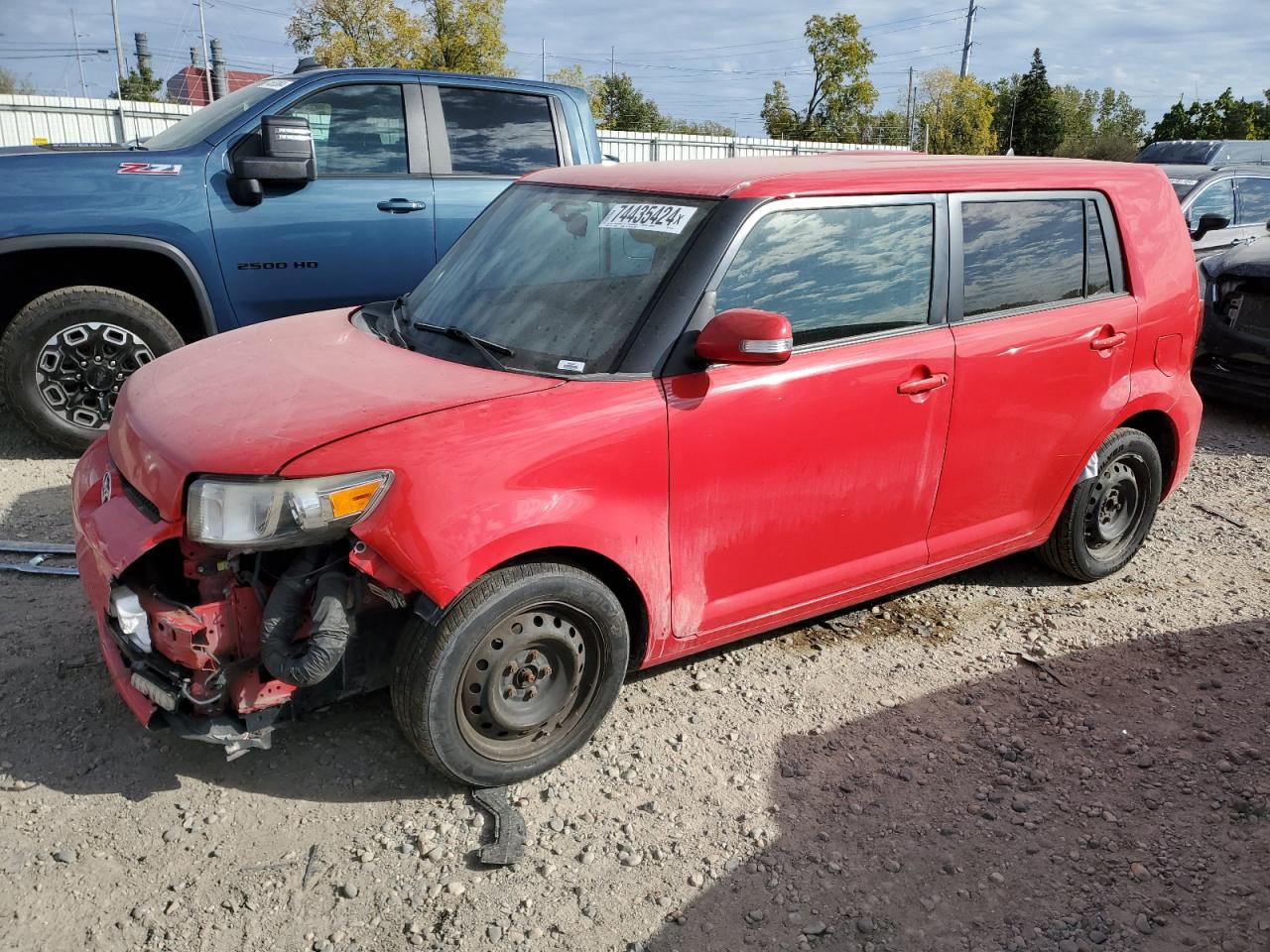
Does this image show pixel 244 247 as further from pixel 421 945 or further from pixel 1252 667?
pixel 1252 667

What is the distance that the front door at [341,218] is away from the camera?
5777 millimetres

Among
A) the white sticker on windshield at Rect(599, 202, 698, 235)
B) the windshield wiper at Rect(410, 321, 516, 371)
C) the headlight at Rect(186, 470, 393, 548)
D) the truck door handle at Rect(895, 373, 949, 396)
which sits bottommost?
the headlight at Rect(186, 470, 393, 548)

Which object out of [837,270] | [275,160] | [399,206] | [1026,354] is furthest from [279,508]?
[399,206]

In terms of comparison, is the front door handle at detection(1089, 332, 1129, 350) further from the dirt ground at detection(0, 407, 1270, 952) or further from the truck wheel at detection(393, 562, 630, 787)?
the truck wheel at detection(393, 562, 630, 787)

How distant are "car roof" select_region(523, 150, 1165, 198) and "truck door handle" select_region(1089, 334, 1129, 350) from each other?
613mm

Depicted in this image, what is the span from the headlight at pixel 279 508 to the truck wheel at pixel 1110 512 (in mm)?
3091

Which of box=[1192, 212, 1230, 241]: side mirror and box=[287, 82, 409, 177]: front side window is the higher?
box=[287, 82, 409, 177]: front side window

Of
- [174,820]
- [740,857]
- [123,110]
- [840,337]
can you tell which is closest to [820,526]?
[840,337]

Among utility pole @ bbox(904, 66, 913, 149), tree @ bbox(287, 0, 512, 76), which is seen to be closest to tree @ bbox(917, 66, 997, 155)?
utility pole @ bbox(904, 66, 913, 149)

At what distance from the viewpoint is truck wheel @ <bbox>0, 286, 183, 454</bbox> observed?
5.42 m

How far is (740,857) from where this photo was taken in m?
2.90

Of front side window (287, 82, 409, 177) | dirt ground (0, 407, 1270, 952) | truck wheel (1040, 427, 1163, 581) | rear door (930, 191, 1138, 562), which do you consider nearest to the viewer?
dirt ground (0, 407, 1270, 952)

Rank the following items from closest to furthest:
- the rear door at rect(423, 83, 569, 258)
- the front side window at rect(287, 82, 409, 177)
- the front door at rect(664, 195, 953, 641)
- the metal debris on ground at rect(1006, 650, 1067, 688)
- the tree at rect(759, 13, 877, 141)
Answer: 1. the front door at rect(664, 195, 953, 641)
2. the metal debris on ground at rect(1006, 650, 1067, 688)
3. the front side window at rect(287, 82, 409, 177)
4. the rear door at rect(423, 83, 569, 258)
5. the tree at rect(759, 13, 877, 141)

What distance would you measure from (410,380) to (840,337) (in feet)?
4.66
